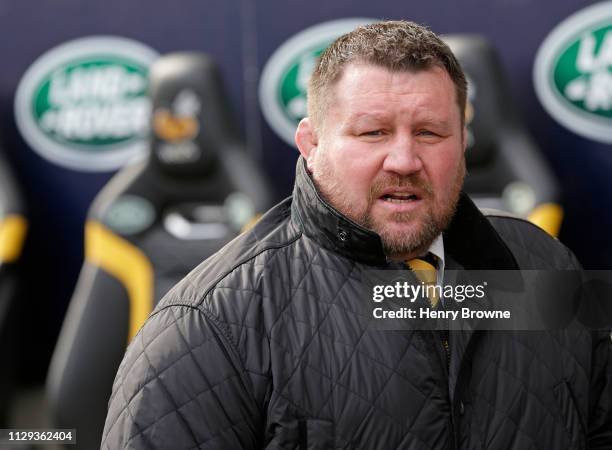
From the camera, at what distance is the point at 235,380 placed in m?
0.81

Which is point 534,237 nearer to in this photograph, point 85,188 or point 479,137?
point 479,137

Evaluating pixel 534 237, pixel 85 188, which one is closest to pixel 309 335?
pixel 534 237

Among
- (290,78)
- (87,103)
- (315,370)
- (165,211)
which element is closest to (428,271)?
(315,370)

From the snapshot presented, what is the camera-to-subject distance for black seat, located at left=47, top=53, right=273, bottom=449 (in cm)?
199

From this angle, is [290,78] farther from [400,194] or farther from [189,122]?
[400,194]

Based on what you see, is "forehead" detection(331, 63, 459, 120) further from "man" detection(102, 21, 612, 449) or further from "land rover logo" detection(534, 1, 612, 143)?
"land rover logo" detection(534, 1, 612, 143)

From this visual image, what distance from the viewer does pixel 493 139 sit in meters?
2.00

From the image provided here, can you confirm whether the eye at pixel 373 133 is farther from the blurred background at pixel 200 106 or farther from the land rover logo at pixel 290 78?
the land rover logo at pixel 290 78

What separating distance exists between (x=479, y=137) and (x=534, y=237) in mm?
968

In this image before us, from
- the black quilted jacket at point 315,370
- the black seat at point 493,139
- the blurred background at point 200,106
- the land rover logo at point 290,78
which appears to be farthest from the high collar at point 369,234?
the land rover logo at point 290,78

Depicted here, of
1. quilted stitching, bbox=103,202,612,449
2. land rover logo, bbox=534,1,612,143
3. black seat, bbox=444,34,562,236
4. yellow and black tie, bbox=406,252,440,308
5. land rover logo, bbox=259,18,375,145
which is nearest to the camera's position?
quilted stitching, bbox=103,202,612,449

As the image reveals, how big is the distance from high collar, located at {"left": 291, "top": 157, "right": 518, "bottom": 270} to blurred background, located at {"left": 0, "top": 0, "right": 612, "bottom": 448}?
3.72 feet

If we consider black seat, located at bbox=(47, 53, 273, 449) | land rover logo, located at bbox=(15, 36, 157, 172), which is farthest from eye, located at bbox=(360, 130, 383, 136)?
land rover logo, located at bbox=(15, 36, 157, 172)

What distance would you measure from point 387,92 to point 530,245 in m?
0.32
